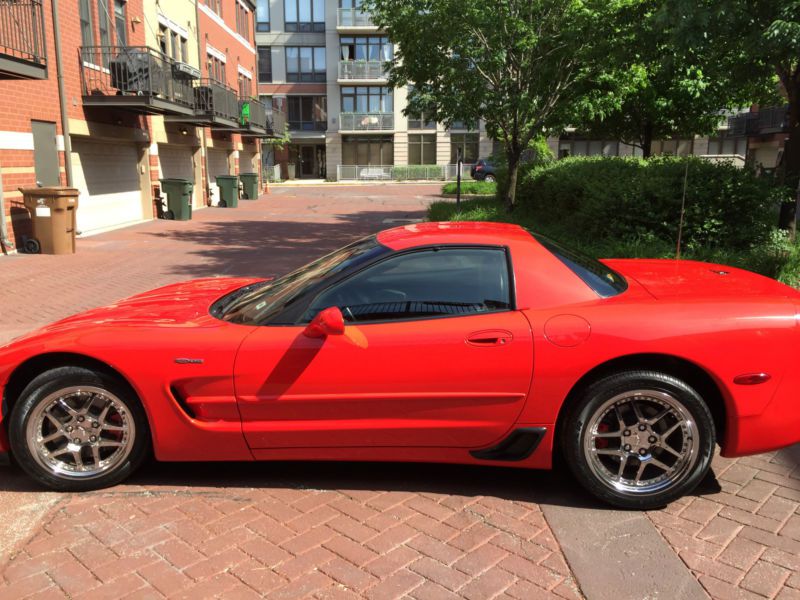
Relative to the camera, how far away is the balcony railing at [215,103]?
842 inches

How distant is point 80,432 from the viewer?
3.63 meters

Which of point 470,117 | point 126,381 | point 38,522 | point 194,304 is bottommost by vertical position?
point 38,522

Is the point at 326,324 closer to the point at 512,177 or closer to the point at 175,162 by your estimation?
the point at 512,177

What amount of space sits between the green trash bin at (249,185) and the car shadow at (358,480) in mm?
27595

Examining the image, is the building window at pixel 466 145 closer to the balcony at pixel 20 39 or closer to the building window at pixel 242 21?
the building window at pixel 242 21

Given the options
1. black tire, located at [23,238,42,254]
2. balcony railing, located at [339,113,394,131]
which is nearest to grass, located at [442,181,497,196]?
balcony railing, located at [339,113,394,131]

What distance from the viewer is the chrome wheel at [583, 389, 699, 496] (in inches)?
134

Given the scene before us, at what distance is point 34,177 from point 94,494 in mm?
11884

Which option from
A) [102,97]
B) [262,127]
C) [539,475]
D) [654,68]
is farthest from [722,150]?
[539,475]

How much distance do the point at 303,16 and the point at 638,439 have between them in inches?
2081

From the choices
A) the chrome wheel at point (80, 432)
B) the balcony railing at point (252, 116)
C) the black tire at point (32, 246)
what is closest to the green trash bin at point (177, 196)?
the black tire at point (32, 246)

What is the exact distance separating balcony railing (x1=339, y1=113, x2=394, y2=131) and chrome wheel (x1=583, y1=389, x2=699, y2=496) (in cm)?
4898

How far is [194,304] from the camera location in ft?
13.6

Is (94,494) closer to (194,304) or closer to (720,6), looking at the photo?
(194,304)
